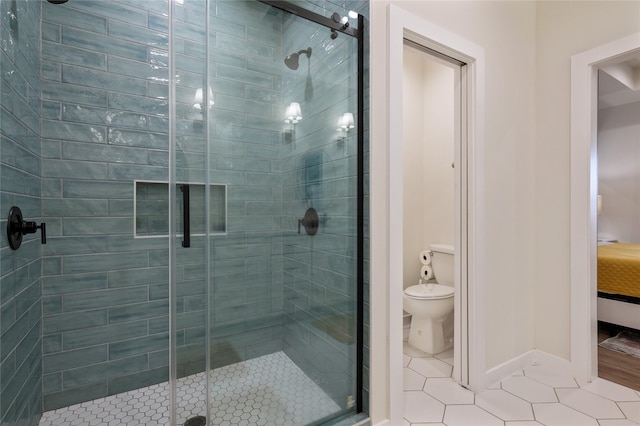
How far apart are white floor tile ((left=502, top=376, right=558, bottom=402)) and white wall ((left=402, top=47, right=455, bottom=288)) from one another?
3.54ft

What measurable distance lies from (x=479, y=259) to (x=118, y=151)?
2.17 m

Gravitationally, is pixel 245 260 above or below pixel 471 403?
above

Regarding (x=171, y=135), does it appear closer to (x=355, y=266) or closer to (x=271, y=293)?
(x=271, y=293)

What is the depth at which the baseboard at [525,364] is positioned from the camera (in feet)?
6.57

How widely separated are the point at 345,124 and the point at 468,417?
1.59 meters

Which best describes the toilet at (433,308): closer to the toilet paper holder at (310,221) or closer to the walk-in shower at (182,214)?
the walk-in shower at (182,214)

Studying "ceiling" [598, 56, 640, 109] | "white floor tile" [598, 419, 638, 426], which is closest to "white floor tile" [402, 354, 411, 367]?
"white floor tile" [598, 419, 638, 426]

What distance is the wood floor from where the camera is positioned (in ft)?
6.65

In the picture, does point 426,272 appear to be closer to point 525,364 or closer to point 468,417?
point 525,364

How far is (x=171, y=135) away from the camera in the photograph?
47.3 inches

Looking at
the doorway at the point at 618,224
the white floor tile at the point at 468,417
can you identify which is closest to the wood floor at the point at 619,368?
the doorway at the point at 618,224

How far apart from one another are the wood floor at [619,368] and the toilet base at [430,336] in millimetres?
955

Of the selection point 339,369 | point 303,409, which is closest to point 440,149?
point 339,369

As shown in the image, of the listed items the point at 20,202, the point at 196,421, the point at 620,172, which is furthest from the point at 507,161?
the point at 620,172
